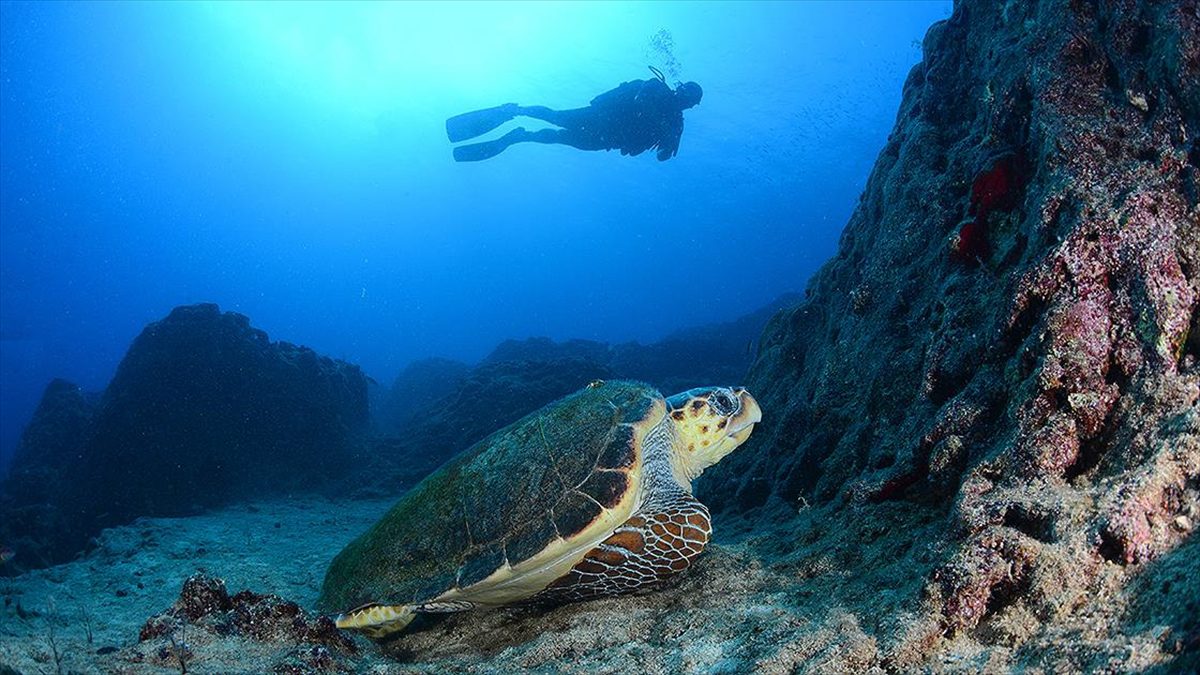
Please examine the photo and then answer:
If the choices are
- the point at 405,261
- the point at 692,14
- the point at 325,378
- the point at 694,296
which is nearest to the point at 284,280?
the point at 405,261

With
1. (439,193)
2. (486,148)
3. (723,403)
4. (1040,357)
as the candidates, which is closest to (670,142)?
(486,148)

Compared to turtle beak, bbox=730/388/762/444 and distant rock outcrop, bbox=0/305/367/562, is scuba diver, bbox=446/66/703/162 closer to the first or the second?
distant rock outcrop, bbox=0/305/367/562

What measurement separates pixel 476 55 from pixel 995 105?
70033 mm

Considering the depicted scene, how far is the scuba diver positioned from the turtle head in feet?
31.2

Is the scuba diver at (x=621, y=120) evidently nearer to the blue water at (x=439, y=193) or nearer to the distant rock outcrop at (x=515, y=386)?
the distant rock outcrop at (x=515, y=386)

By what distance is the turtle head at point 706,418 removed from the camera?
3701 mm

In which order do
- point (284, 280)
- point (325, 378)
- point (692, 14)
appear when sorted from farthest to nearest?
1. point (284, 280)
2. point (692, 14)
3. point (325, 378)

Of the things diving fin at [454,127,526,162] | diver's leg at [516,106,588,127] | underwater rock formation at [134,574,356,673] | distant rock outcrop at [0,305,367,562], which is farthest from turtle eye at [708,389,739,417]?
diving fin at [454,127,526,162]

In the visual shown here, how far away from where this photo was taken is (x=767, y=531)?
368 centimetres

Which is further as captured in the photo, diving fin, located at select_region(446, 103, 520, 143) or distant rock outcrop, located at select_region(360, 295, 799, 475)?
diving fin, located at select_region(446, 103, 520, 143)

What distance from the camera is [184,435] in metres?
10.3

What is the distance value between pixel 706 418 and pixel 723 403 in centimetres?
17

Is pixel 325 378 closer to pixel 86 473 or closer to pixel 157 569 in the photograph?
pixel 86 473

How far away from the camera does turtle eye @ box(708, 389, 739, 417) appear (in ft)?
12.2
